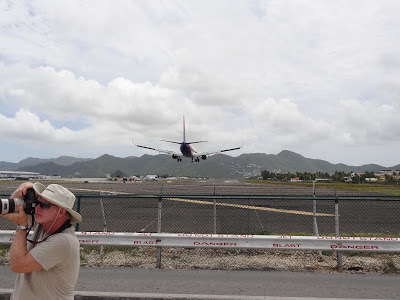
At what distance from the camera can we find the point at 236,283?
20.5 ft

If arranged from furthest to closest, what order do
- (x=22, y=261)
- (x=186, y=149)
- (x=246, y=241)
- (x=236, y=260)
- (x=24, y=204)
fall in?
(x=186, y=149) < (x=236, y=260) < (x=246, y=241) < (x=24, y=204) < (x=22, y=261)

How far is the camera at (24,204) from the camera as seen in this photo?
102 inches

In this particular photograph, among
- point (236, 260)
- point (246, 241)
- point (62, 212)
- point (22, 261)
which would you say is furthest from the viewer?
point (236, 260)

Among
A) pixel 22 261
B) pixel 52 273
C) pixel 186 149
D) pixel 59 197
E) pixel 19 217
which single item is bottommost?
pixel 52 273

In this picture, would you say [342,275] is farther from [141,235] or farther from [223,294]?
[141,235]

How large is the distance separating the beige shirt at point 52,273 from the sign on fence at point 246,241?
15.4 feet

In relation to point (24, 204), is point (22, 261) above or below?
below

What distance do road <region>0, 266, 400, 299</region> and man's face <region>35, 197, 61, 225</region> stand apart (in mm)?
3466

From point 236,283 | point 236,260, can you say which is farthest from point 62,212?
point 236,260

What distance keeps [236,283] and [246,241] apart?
3.89 feet

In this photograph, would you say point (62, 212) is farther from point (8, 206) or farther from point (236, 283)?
point (236, 283)

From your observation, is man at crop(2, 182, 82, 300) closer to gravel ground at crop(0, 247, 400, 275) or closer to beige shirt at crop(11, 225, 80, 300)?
beige shirt at crop(11, 225, 80, 300)

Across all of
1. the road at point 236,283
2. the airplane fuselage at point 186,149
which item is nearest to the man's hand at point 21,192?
the road at point 236,283

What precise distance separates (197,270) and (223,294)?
1.48 meters
